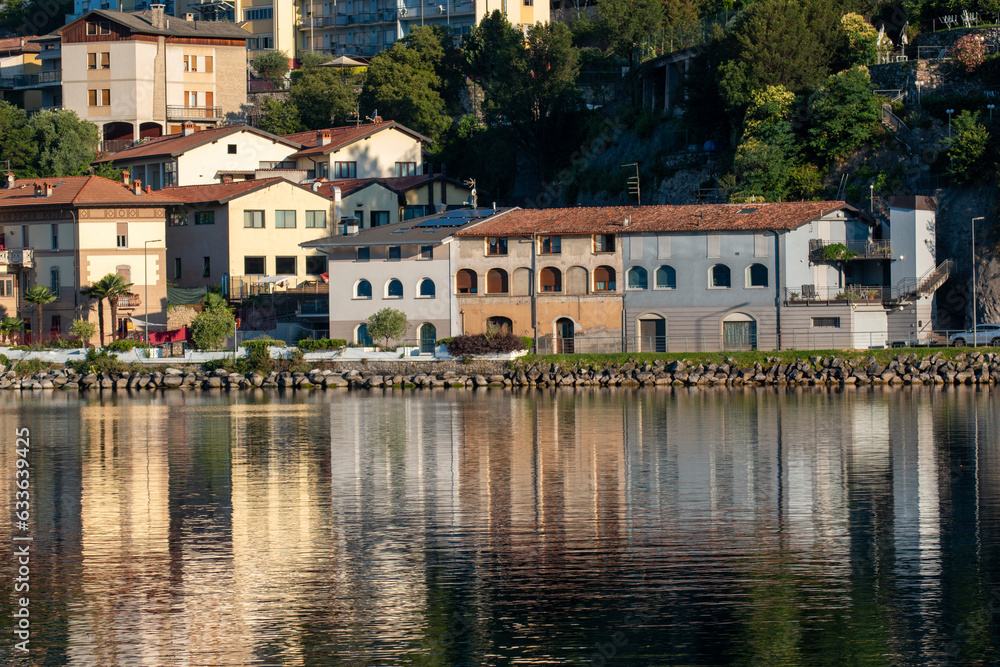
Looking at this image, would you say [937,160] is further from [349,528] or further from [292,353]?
[349,528]

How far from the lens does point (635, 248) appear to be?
68.0m

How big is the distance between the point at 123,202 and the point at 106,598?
195 feet

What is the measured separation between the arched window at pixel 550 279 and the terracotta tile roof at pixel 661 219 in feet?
6.84

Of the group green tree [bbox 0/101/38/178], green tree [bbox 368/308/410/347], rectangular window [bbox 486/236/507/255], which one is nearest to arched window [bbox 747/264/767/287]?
rectangular window [bbox 486/236/507/255]

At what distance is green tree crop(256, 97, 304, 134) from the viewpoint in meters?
103

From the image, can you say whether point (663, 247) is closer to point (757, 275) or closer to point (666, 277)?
point (666, 277)

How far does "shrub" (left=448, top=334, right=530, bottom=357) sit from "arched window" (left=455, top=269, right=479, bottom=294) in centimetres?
478

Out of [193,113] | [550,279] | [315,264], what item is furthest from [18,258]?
[193,113]

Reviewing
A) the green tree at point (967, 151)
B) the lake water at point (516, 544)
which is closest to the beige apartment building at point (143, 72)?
the green tree at point (967, 151)

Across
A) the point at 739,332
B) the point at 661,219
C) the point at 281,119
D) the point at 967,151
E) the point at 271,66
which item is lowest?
the point at 739,332

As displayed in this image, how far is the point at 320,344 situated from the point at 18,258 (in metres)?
21.1

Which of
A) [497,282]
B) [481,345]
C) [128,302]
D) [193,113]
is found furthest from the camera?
[193,113]

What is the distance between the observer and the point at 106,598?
70.2 feet

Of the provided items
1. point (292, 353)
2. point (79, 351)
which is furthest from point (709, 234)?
point (79, 351)
